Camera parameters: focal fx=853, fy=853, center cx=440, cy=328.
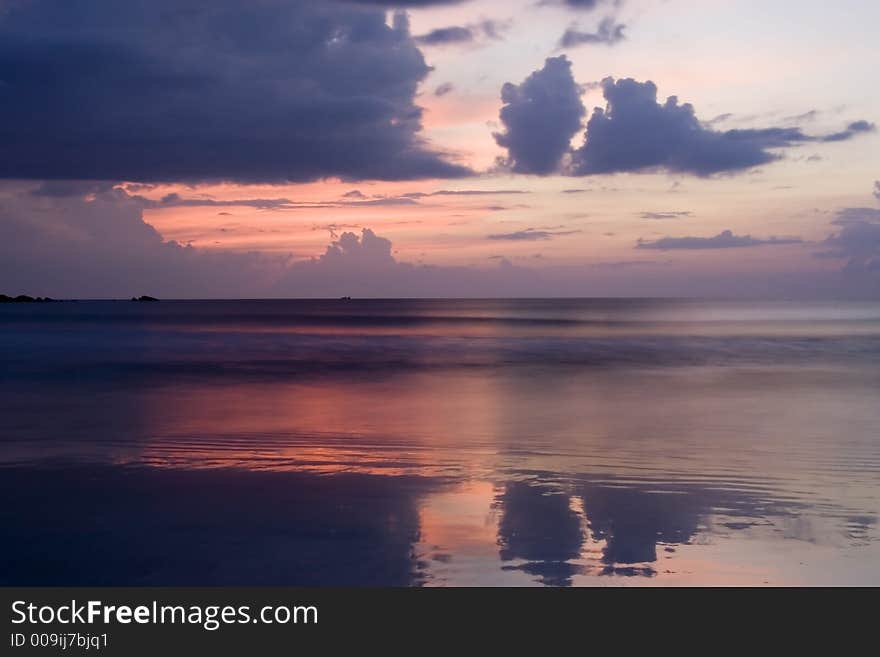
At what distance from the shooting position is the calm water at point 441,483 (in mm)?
8117

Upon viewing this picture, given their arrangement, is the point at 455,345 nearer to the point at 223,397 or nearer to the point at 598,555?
the point at 223,397

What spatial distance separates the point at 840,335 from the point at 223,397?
48979 millimetres

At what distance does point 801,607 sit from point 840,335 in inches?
2265

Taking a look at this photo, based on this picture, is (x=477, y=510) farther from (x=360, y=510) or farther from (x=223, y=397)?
(x=223, y=397)

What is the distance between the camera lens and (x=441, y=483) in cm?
1152

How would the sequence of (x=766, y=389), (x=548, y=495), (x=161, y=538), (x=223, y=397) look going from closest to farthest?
(x=161, y=538) < (x=548, y=495) < (x=223, y=397) < (x=766, y=389)

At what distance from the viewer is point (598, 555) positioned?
830 cm

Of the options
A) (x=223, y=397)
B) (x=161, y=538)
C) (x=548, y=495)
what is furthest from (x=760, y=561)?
(x=223, y=397)

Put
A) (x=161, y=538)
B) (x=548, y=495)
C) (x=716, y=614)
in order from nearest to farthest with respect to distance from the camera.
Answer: (x=716, y=614) < (x=161, y=538) < (x=548, y=495)

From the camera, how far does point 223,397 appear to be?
23.4 m

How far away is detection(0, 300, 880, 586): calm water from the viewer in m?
8.12

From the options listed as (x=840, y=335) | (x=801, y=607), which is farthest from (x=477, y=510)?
(x=840, y=335)

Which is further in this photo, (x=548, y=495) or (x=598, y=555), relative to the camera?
(x=548, y=495)

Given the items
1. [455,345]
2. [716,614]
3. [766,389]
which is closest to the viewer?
[716,614]
